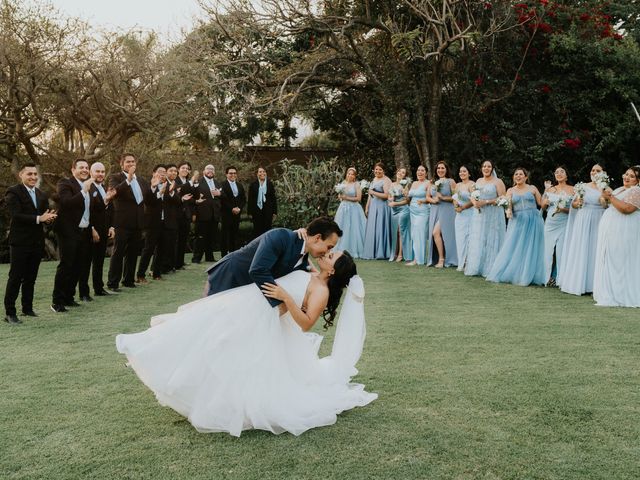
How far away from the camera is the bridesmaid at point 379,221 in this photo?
570 inches

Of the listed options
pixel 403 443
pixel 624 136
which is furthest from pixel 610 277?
pixel 624 136

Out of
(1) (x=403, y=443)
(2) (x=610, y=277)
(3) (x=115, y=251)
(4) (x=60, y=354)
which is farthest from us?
(3) (x=115, y=251)

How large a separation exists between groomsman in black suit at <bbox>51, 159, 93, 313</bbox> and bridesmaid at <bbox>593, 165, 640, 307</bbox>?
666 centimetres

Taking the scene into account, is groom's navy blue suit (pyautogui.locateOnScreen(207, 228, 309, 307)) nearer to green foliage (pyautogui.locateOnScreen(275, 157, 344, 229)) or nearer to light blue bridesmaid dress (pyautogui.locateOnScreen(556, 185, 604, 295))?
light blue bridesmaid dress (pyautogui.locateOnScreen(556, 185, 604, 295))

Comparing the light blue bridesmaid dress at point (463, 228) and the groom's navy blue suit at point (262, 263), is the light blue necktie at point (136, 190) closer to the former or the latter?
the light blue bridesmaid dress at point (463, 228)

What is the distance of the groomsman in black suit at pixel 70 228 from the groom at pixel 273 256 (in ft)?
15.0

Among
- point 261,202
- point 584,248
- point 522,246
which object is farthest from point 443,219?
point 261,202

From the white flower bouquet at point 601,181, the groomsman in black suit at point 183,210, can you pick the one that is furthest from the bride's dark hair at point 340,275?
the groomsman in black suit at point 183,210

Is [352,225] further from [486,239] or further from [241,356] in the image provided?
[241,356]

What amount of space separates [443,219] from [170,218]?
509cm

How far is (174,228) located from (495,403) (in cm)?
807

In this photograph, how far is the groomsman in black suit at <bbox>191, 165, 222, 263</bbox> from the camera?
13.6m

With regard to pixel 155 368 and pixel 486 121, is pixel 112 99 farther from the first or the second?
pixel 155 368

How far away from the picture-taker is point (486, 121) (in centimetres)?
1870
